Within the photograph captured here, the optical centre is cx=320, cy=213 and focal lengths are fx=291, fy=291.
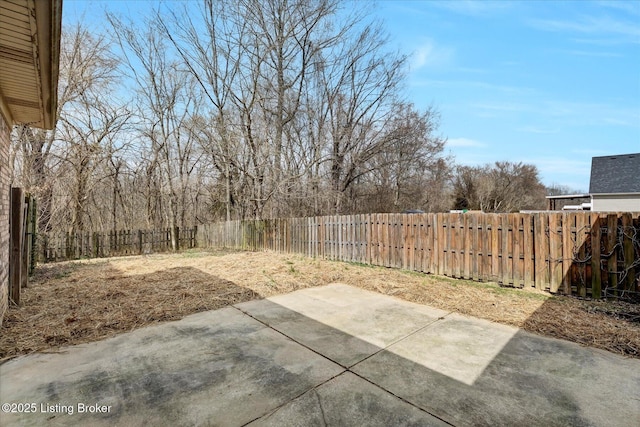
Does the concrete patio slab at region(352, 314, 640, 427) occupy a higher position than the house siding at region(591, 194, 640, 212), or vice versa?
the house siding at region(591, 194, 640, 212)

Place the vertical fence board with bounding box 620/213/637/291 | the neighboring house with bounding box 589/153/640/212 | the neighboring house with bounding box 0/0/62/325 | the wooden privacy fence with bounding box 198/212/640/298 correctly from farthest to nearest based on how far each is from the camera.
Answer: the neighboring house with bounding box 589/153/640/212
the wooden privacy fence with bounding box 198/212/640/298
the vertical fence board with bounding box 620/213/637/291
the neighboring house with bounding box 0/0/62/325

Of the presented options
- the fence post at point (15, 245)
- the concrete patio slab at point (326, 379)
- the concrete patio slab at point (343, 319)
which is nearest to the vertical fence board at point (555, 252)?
the concrete patio slab at point (326, 379)

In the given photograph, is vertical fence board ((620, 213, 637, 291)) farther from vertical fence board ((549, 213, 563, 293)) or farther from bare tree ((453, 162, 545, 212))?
bare tree ((453, 162, 545, 212))

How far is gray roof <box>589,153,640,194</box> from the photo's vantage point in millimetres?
14863

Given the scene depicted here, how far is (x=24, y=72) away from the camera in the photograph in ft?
9.44

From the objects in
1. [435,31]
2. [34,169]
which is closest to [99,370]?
[435,31]

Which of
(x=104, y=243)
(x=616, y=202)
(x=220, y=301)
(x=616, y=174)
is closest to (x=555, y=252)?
(x=220, y=301)

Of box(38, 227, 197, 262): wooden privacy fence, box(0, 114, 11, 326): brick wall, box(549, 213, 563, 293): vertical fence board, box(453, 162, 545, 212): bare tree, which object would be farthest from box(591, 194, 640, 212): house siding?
box(0, 114, 11, 326): brick wall

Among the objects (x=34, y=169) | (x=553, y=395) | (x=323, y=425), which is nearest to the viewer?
(x=323, y=425)

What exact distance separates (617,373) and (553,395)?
2.57ft

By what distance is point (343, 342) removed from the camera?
2846mm

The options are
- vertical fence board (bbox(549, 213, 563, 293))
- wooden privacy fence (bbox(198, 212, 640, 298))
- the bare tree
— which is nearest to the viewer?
wooden privacy fence (bbox(198, 212, 640, 298))

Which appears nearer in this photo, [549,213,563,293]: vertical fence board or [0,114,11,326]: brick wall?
[0,114,11,326]: brick wall

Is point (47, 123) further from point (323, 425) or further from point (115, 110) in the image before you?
point (115, 110)
